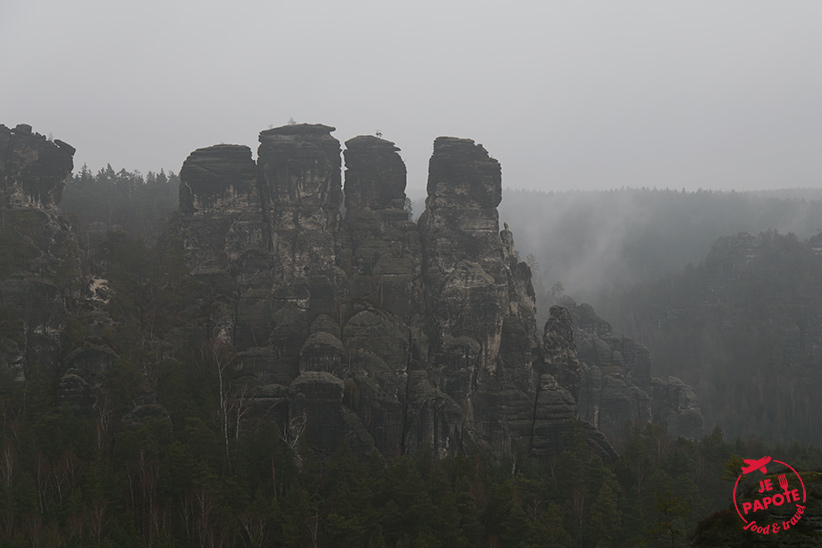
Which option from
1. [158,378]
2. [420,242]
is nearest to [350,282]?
[420,242]

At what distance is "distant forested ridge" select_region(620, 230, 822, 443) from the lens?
354ft

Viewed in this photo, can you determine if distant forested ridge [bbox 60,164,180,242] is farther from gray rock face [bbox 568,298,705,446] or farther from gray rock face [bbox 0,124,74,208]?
gray rock face [bbox 568,298,705,446]

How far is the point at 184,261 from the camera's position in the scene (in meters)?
65.7

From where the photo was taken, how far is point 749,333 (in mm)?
127062

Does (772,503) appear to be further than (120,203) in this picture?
No

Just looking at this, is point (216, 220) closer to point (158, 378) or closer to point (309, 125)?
point (309, 125)

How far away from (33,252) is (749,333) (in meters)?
106

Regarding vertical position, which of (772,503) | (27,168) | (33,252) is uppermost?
(27,168)

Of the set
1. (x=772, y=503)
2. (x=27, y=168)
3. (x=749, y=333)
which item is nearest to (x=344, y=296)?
(x=27, y=168)

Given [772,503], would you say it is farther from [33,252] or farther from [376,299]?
Answer: [33,252]

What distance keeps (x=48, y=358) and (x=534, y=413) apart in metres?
35.5

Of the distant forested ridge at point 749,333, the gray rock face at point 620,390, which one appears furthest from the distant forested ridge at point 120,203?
the distant forested ridge at point 749,333

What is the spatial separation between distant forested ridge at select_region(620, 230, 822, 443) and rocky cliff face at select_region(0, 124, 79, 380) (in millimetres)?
79144

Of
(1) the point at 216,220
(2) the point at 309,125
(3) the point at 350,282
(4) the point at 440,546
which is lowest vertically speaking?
(4) the point at 440,546
